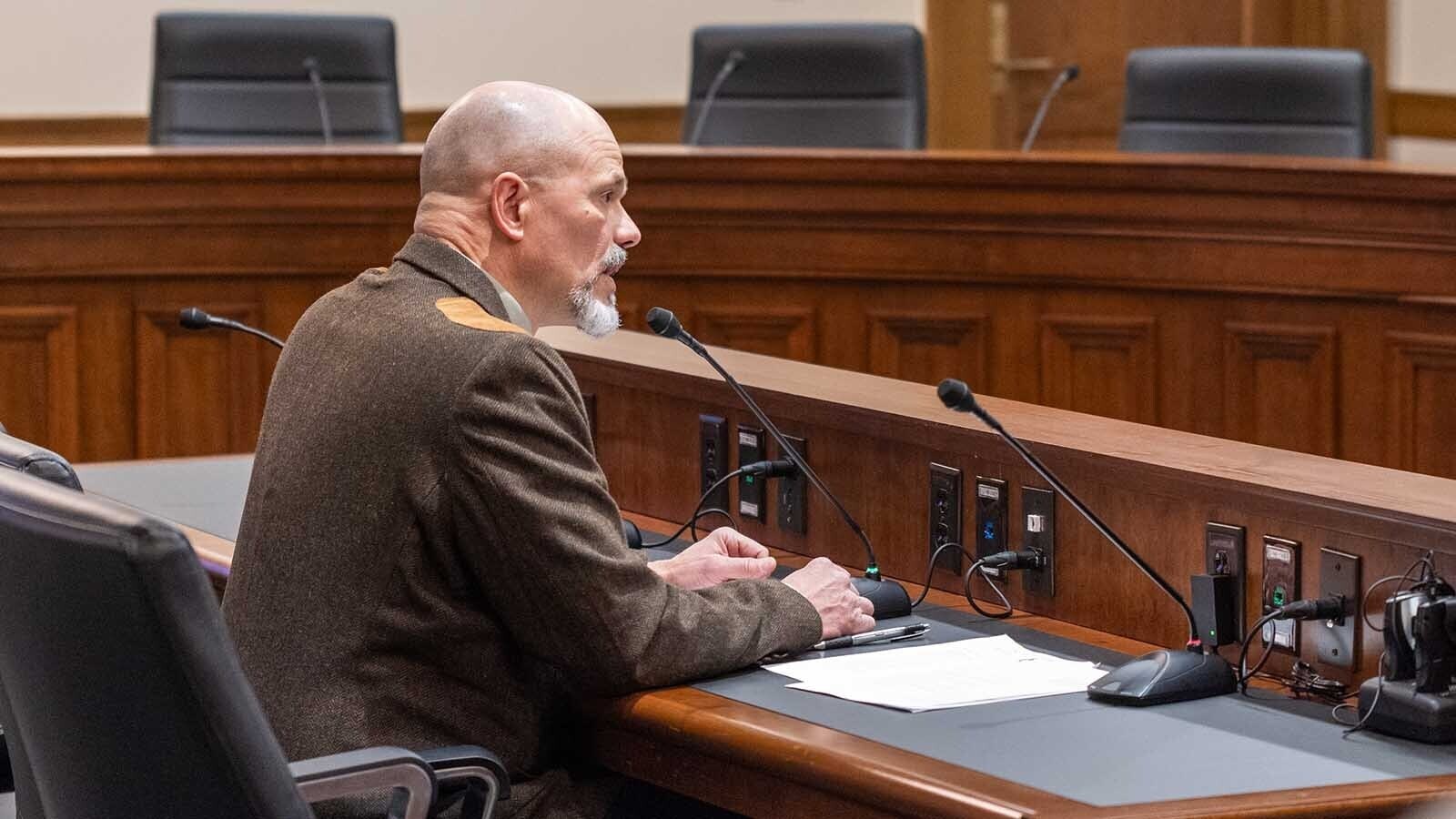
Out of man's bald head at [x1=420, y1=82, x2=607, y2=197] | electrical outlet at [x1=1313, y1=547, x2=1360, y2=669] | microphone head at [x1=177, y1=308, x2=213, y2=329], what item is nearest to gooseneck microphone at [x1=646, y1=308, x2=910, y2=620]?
man's bald head at [x1=420, y1=82, x2=607, y2=197]

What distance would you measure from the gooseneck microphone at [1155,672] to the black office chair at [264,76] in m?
3.34

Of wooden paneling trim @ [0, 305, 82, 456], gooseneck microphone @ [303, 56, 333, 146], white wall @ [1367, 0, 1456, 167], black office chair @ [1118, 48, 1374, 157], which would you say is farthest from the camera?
white wall @ [1367, 0, 1456, 167]

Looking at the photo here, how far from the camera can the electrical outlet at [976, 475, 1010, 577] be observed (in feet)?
7.32

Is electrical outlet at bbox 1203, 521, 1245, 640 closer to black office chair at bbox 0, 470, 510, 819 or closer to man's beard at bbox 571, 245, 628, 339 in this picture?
man's beard at bbox 571, 245, 628, 339

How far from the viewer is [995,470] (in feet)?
7.33

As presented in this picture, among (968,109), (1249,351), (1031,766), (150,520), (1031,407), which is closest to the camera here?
(150,520)

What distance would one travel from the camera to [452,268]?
6.61 ft

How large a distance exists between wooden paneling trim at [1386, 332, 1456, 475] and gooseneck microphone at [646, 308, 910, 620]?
1663 mm

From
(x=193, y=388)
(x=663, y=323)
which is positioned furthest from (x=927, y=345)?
(x=663, y=323)

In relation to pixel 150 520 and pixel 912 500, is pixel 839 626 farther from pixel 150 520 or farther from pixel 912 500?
pixel 150 520

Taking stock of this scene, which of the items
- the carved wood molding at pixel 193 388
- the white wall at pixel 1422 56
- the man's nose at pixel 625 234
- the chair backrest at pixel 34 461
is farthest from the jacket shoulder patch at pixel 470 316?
the white wall at pixel 1422 56

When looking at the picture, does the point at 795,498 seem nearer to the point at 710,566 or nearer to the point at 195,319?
the point at 710,566

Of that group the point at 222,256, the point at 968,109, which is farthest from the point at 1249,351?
the point at 968,109

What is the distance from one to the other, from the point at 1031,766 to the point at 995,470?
2.16ft
